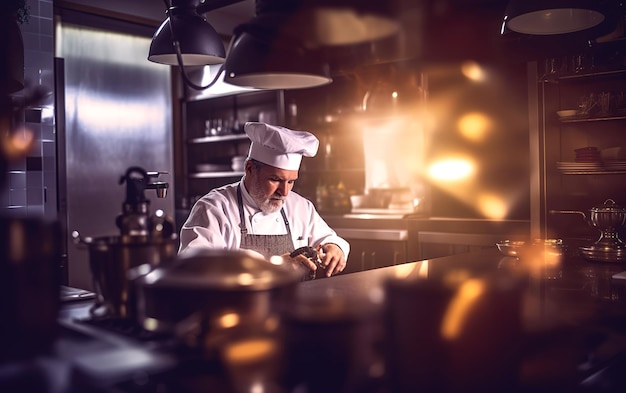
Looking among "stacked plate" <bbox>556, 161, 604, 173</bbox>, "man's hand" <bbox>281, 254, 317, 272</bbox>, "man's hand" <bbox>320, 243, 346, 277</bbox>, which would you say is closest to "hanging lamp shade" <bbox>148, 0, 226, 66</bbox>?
"man's hand" <bbox>281, 254, 317, 272</bbox>

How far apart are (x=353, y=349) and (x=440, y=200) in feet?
14.2

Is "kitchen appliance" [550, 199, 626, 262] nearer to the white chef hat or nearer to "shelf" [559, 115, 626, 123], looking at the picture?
"shelf" [559, 115, 626, 123]

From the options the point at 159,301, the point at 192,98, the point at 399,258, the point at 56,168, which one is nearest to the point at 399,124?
the point at 399,258

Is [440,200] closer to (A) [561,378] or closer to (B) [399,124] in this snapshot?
(B) [399,124]

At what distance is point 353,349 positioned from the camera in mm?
1016

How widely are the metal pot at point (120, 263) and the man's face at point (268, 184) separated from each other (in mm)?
1826

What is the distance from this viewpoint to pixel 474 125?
509cm

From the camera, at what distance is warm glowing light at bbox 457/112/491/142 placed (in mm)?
5031

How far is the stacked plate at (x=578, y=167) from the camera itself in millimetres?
4266

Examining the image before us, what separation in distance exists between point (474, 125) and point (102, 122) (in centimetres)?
345

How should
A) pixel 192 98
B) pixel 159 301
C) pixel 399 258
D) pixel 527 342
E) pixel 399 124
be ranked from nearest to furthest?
pixel 527 342
pixel 159 301
pixel 399 258
pixel 399 124
pixel 192 98

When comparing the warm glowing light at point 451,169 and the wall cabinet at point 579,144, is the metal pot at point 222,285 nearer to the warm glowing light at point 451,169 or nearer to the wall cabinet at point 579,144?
the wall cabinet at point 579,144

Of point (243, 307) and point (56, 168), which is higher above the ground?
point (56, 168)

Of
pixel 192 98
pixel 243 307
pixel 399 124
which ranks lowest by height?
pixel 243 307
